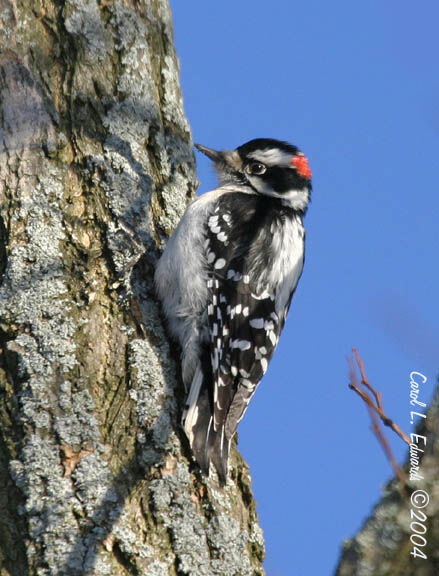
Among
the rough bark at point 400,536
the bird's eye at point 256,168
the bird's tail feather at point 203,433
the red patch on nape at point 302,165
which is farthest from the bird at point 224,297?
the rough bark at point 400,536

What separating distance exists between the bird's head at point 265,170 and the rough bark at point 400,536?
10.1 ft

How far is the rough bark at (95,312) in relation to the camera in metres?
2.85

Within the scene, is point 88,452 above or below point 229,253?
below

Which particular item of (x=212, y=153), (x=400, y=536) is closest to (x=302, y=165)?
(x=212, y=153)

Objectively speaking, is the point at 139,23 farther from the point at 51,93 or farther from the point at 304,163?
the point at 304,163

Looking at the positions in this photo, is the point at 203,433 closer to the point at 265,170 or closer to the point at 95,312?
the point at 95,312

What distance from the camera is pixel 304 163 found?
4828mm

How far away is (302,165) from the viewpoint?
480 cm

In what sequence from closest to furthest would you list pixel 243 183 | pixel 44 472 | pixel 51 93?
pixel 44 472 < pixel 51 93 < pixel 243 183

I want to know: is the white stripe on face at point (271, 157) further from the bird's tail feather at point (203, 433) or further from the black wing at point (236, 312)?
the bird's tail feather at point (203, 433)

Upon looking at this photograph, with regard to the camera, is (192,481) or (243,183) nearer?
(192,481)

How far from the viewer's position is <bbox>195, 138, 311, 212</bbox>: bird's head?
470 cm

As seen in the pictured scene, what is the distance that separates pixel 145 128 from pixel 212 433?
1.49 meters

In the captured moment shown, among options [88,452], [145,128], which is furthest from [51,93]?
[88,452]
